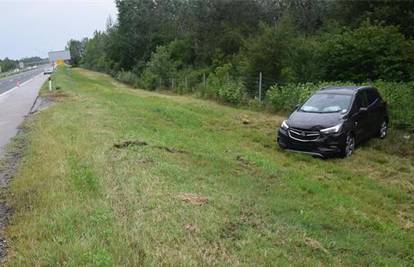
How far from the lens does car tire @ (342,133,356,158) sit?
33.8 feet

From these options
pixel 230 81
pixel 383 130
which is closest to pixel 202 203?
pixel 383 130

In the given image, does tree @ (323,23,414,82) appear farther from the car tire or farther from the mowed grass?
the car tire

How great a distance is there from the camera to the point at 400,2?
24.9 metres

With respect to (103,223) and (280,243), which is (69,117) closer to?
(103,223)

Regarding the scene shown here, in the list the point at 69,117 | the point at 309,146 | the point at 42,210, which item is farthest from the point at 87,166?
the point at 69,117

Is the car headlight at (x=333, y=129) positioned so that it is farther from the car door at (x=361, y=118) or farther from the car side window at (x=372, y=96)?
the car side window at (x=372, y=96)


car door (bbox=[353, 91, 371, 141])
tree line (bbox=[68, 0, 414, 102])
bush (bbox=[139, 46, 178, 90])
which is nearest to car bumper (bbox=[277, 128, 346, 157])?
car door (bbox=[353, 91, 371, 141])

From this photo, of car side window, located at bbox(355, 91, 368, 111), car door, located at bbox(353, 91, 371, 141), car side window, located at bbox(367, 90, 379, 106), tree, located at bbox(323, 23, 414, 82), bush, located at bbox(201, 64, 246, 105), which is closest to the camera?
car door, located at bbox(353, 91, 371, 141)

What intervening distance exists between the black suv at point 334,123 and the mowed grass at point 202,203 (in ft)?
1.19

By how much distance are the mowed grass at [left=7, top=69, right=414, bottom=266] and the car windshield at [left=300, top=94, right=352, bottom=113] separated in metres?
1.40

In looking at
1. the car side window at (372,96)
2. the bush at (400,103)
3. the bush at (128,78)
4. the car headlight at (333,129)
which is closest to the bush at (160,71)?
the bush at (128,78)

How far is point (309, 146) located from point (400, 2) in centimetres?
1894

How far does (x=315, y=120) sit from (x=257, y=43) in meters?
16.2

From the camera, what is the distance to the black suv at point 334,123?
33.5 ft
